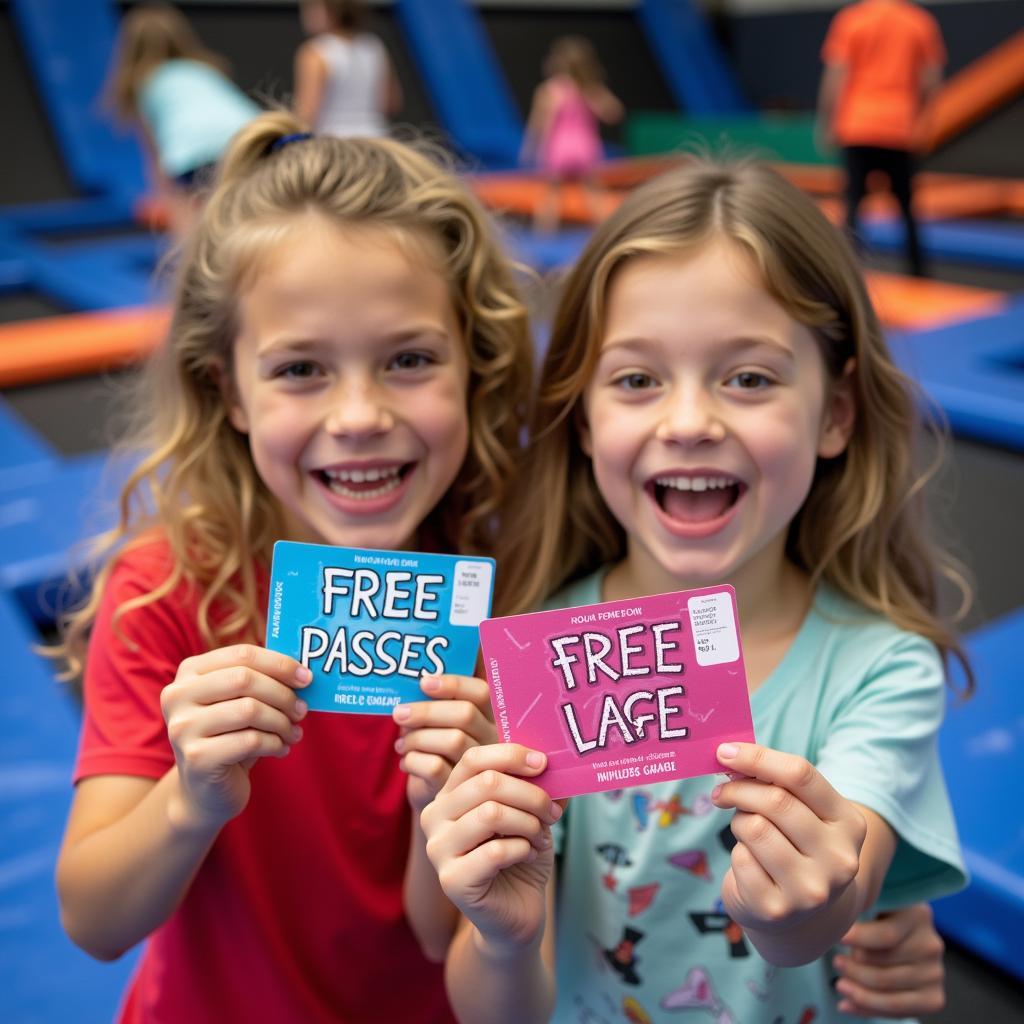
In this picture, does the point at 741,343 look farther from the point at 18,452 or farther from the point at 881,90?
the point at 881,90

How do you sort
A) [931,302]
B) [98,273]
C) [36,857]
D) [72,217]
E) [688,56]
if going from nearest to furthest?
[36,857] < [931,302] < [98,273] < [72,217] < [688,56]

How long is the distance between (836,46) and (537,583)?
4.21 metres

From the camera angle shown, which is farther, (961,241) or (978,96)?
(978,96)

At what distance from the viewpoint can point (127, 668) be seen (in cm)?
100

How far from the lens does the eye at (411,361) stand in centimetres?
103

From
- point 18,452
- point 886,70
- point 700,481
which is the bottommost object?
point 700,481

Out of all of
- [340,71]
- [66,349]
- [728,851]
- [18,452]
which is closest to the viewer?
[728,851]

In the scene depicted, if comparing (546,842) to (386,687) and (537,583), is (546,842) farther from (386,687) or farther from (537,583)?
(537,583)

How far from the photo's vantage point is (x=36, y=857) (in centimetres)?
144

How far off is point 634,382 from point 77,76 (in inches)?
311

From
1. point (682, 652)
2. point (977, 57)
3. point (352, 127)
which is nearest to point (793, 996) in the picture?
point (682, 652)

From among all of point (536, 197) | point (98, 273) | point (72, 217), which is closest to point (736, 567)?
point (98, 273)

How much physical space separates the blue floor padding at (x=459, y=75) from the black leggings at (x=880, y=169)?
4411 millimetres

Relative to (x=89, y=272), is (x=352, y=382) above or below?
below
